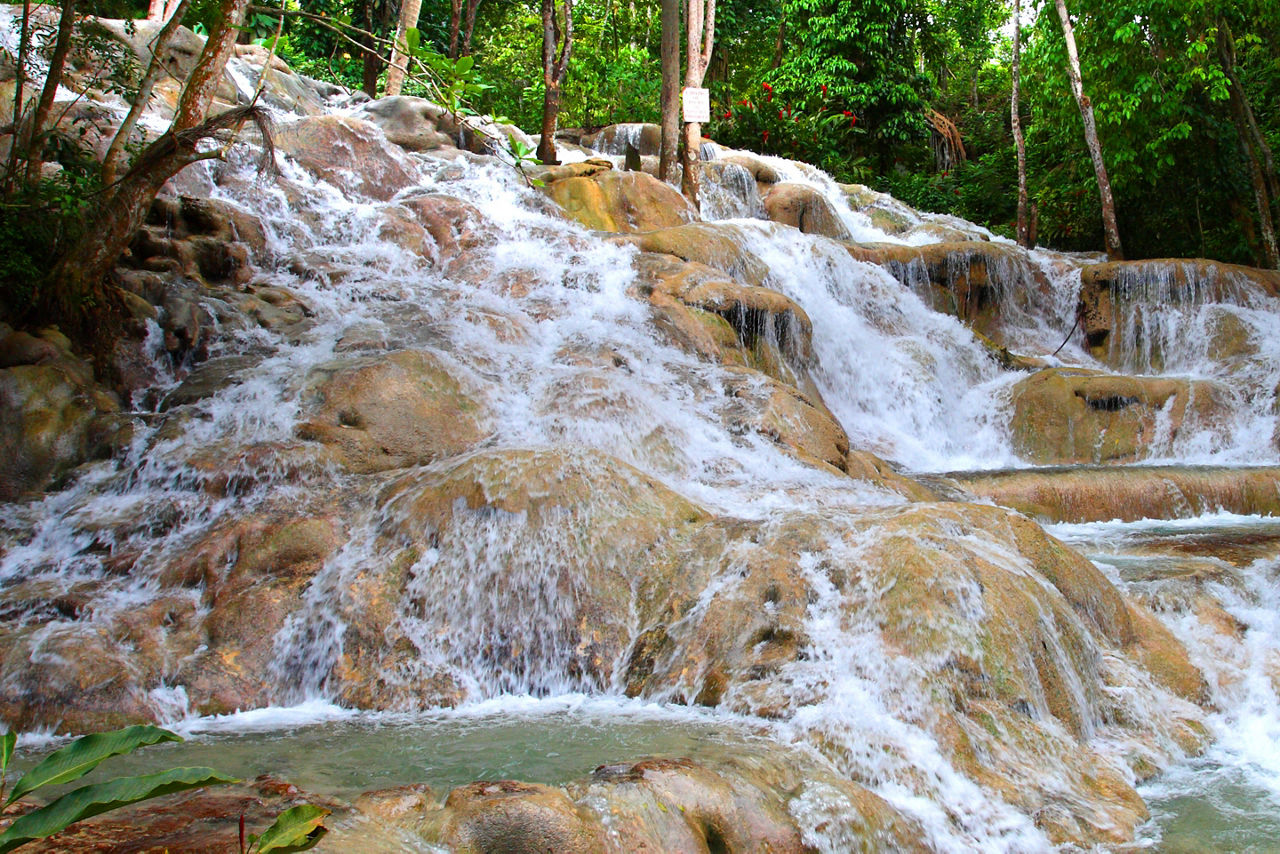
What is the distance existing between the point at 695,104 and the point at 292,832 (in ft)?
42.4

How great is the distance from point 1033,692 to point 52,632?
4.79 metres

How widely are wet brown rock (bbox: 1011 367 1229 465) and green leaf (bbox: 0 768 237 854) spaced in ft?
33.2

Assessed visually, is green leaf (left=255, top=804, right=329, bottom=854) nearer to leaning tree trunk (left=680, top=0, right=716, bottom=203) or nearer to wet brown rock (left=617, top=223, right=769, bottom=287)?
wet brown rock (left=617, top=223, right=769, bottom=287)

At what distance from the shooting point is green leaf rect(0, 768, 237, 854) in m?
1.61

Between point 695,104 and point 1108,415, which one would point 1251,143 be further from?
point 695,104

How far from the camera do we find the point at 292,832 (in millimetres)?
1743

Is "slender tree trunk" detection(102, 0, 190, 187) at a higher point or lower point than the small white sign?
lower

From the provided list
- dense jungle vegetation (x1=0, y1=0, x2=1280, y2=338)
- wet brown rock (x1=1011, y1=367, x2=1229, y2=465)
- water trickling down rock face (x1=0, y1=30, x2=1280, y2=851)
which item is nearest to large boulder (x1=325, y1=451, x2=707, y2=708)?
water trickling down rock face (x1=0, y1=30, x2=1280, y2=851)

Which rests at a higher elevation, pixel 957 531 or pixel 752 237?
pixel 752 237

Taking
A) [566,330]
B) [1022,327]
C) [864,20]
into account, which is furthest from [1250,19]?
[566,330]

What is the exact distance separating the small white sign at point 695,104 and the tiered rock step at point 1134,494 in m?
7.17

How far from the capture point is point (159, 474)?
6359 millimetres

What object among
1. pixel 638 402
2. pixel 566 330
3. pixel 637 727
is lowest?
pixel 637 727

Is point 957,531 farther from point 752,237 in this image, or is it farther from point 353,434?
point 752,237
